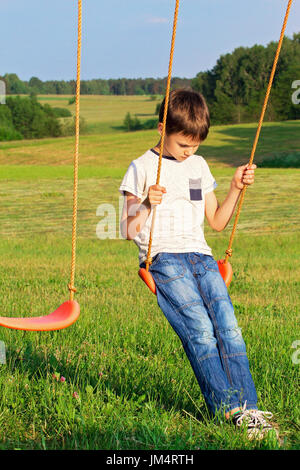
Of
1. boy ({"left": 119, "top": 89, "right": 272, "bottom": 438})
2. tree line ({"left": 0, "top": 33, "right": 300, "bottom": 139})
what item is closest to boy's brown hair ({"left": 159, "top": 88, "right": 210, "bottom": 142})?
boy ({"left": 119, "top": 89, "right": 272, "bottom": 438})

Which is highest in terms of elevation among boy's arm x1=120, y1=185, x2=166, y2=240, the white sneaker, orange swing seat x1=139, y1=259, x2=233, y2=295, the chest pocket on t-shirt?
the chest pocket on t-shirt

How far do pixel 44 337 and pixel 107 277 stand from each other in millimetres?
3687

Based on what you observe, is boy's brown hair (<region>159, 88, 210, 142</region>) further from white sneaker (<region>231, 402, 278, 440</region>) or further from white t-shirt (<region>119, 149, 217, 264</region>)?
white sneaker (<region>231, 402, 278, 440</region>)

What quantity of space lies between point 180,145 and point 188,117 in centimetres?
17

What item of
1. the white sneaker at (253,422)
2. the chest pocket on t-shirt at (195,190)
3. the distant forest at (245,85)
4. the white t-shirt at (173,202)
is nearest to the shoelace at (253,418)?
the white sneaker at (253,422)

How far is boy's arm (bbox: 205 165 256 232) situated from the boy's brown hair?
37 cm

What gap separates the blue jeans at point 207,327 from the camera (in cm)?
301

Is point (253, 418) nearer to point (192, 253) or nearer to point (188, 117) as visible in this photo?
point (192, 253)

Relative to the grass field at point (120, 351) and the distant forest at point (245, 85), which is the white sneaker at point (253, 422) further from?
the distant forest at point (245, 85)

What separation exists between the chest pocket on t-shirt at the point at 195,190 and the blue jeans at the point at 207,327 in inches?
15.7

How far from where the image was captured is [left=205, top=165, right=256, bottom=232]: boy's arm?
3.55m

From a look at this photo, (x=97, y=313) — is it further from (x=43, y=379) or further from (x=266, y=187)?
(x=266, y=187)

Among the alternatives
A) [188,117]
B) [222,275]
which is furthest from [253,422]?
[188,117]
